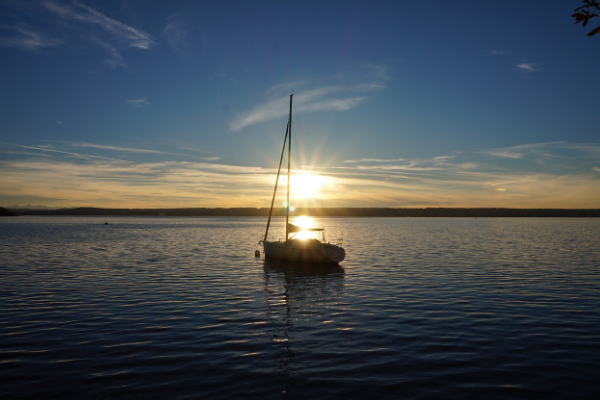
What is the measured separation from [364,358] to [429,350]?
255 centimetres

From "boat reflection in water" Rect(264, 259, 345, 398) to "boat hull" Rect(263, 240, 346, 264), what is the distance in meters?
0.75

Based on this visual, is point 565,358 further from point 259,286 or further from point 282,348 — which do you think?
point 259,286

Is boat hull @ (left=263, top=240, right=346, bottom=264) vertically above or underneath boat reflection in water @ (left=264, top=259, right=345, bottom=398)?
above

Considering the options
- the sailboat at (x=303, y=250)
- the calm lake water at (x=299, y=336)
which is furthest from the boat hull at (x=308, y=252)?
the calm lake water at (x=299, y=336)

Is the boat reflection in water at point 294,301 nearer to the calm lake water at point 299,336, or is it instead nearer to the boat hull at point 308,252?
the calm lake water at point 299,336

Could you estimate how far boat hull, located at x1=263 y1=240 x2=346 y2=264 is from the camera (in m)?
41.7

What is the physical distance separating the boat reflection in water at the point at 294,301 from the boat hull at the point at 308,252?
2.46 feet

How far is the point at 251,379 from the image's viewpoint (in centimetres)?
1233

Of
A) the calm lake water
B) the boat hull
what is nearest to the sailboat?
the boat hull

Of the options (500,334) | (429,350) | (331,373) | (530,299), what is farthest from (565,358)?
(530,299)

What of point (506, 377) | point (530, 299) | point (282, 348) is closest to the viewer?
point (506, 377)

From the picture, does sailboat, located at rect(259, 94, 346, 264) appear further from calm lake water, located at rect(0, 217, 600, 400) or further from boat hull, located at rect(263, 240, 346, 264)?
calm lake water, located at rect(0, 217, 600, 400)

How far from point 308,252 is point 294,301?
1737 centimetres

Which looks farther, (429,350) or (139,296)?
(139,296)
